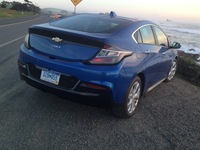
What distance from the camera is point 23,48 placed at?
470cm

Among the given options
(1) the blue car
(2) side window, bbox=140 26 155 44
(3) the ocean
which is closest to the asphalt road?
(1) the blue car

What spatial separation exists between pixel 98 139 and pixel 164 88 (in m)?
3.65

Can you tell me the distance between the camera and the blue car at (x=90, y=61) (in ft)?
13.2

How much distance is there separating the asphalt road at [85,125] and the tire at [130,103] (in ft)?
0.40

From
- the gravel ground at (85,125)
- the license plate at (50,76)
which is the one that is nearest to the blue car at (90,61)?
Answer: the license plate at (50,76)

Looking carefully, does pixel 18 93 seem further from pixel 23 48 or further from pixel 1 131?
pixel 1 131

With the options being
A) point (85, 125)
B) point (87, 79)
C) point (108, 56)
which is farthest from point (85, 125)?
point (108, 56)

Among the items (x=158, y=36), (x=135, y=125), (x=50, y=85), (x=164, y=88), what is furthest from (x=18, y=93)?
(x=164, y=88)

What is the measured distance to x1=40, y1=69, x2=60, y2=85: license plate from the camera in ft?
13.6

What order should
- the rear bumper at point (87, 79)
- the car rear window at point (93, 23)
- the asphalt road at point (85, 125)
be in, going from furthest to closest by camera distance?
1. the car rear window at point (93, 23)
2. the rear bumper at point (87, 79)
3. the asphalt road at point (85, 125)

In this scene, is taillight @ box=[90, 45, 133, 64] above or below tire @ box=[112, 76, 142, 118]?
above

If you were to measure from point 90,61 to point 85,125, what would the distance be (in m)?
1.00

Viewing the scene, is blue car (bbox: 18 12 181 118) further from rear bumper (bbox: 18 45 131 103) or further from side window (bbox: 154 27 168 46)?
side window (bbox: 154 27 168 46)

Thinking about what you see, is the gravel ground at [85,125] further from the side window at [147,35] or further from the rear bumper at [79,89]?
the side window at [147,35]
